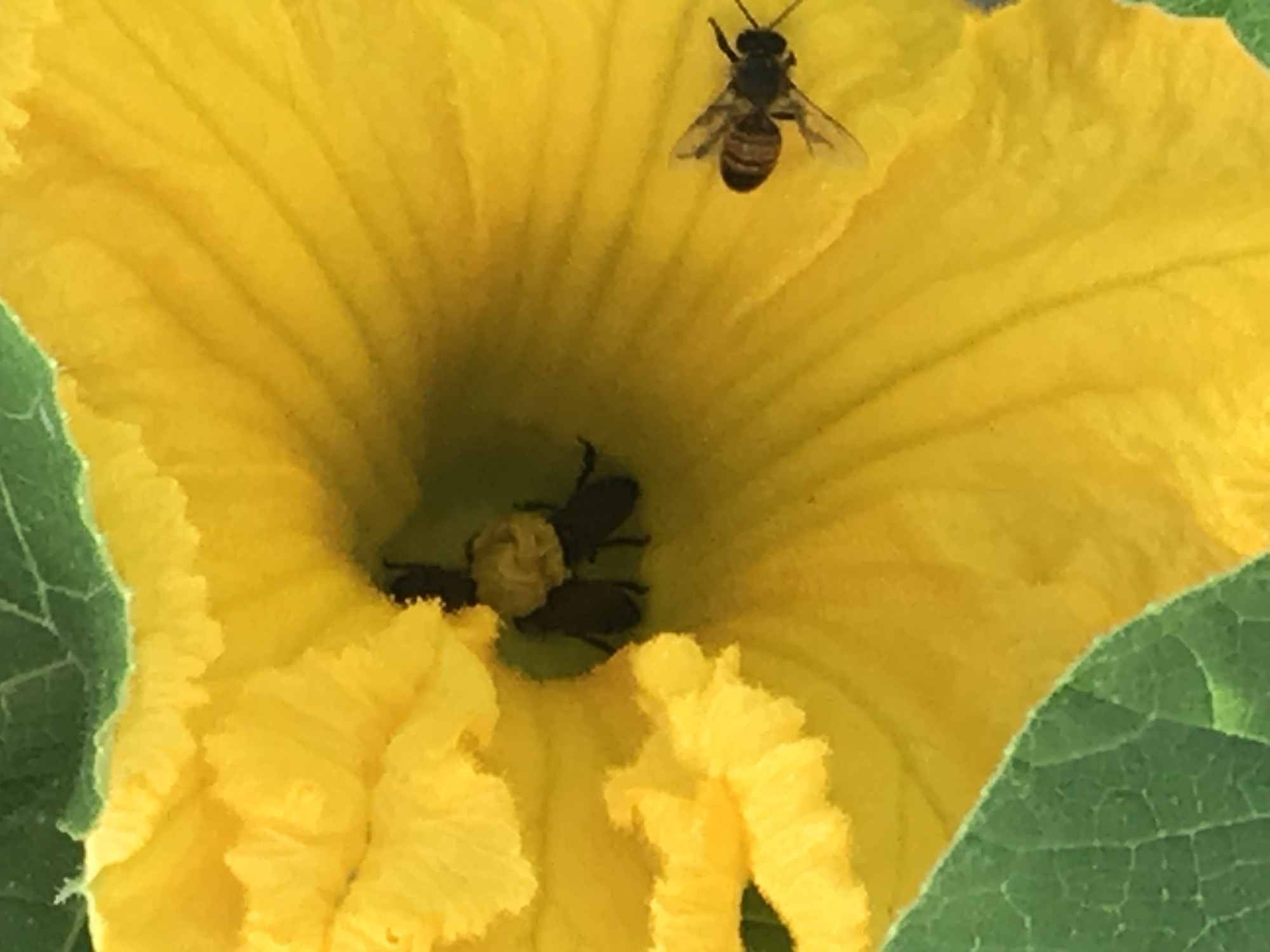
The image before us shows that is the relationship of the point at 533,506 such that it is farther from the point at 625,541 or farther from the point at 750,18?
the point at 750,18

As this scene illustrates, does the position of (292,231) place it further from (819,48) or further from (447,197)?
(819,48)

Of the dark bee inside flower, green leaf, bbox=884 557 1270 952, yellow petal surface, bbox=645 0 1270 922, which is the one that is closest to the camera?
green leaf, bbox=884 557 1270 952

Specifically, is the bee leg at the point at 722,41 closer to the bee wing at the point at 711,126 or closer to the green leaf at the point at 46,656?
the bee wing at the point at 711,126

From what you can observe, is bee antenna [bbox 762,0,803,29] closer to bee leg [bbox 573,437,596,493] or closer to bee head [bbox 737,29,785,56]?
bee head [bbox 737,29,785,56]

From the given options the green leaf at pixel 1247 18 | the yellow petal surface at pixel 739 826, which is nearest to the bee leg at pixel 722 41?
the green leaf at pixel 1247 18

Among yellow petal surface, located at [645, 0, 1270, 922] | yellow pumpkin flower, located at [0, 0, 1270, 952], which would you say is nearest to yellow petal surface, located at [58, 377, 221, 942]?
yellow pumpkin flower, located at [0, 0, 1270, 952]

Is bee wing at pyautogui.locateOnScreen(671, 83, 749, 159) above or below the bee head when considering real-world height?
below

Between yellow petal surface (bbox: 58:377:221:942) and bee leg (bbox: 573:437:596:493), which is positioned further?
bee leg (bbox: 573:437:596:493)

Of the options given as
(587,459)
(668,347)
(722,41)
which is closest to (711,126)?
(722,41)
